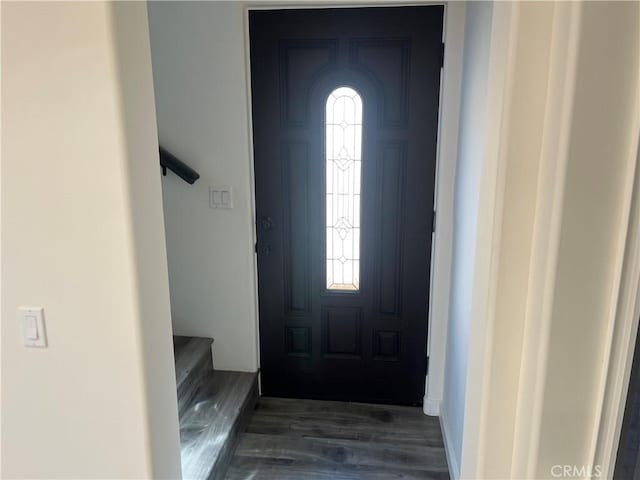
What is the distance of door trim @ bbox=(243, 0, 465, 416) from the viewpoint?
2160 mm

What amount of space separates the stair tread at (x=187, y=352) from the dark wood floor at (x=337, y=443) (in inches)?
17.5

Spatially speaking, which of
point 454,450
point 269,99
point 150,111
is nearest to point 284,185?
point 269,99

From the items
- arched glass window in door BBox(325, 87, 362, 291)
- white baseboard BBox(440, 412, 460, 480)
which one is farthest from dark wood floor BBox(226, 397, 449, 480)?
arched glass window in door BBox(325, 87, 362, 291)

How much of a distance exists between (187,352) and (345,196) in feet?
3.87

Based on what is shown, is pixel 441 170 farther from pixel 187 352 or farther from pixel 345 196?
pixel 187 352

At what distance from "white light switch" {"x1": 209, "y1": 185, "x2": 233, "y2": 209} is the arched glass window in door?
52 cm

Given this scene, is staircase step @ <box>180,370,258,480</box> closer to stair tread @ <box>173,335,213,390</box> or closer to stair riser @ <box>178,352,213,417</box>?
stair riser @ <box>178,352,213,417</box>

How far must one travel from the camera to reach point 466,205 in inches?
77.7

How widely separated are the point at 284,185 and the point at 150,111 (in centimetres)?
134

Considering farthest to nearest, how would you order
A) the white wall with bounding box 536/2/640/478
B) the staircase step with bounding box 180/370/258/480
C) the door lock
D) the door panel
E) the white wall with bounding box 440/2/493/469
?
1. the door lock
2. the door panel
3. the staircase step with bounding box 180/370/258/480
4. the white wall with bounding box 440/2/493/469
5. the white wall with bounding box 536/2/640/478

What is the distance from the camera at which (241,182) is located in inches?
94.9

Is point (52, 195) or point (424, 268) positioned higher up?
point (52, 195)

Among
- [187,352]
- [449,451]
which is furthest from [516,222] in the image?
[187,352]

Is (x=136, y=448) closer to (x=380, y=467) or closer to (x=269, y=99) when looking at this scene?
(x=380, y=467)
